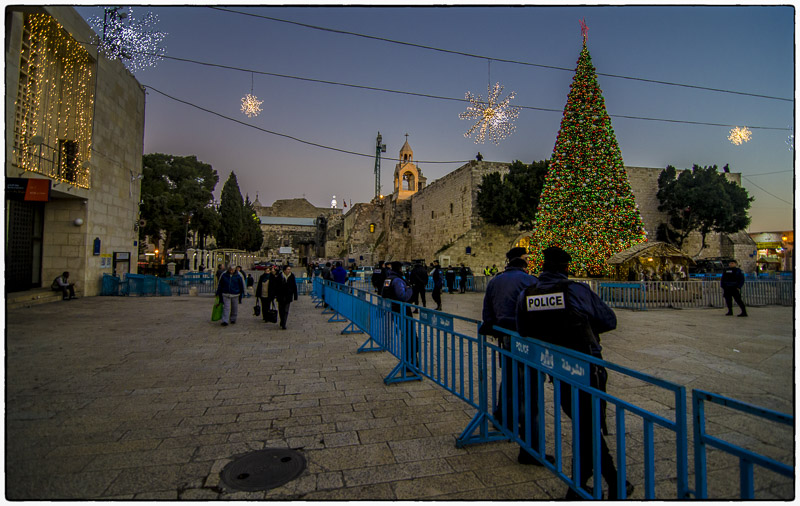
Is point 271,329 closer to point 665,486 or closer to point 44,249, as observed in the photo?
point 665,486

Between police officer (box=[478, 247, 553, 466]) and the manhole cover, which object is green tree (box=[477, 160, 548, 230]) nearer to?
police officer (box=[478, 247, 553, 466])

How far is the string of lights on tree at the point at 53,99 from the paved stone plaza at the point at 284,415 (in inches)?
259

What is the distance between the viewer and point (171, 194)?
108 feet

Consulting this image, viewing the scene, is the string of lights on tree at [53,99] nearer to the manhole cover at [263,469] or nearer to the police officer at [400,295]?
the police officer at [400,295]

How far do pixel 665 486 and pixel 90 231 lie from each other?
17.7 metres

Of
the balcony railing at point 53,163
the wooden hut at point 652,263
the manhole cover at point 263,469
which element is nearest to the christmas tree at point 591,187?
the wooden hut at point 652,263

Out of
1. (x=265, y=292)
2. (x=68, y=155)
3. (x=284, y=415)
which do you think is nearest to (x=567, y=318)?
(x=284, y=415)

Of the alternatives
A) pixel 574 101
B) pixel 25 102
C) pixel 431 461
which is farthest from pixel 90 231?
pixel 574 101

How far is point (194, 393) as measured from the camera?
446 centimetres

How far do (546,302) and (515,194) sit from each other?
2361 centimetres

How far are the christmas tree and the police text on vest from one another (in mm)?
14271

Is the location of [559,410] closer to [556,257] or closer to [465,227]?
[556,257]

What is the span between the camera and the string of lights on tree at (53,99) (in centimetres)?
1095

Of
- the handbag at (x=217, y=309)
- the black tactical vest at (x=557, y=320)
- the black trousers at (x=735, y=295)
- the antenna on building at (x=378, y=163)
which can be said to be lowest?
the handbag at (x=217, y=309)
